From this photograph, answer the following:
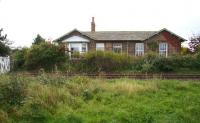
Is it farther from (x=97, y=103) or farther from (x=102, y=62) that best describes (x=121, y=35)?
(x=97, y=103)

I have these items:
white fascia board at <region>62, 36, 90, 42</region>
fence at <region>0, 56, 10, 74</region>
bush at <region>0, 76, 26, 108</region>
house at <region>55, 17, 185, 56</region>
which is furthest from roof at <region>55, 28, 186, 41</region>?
bush at <region>0, 76, 26, 108</region>

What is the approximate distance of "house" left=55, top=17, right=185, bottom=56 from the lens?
5025cm

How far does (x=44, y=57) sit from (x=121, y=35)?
18301 millimetres

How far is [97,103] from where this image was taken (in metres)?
17.1

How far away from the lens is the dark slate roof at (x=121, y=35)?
50562mm

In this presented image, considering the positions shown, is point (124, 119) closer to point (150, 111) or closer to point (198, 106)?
point (150, 111)

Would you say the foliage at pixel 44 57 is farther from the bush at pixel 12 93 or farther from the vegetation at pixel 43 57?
the bush at pixel 12 93

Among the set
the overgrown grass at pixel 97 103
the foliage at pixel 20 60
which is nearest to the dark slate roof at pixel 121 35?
the foliage at pixel 20 60

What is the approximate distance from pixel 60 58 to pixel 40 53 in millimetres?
1581

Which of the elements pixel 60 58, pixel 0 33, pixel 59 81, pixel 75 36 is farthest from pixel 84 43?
pixel 59 81

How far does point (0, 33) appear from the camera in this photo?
107ft

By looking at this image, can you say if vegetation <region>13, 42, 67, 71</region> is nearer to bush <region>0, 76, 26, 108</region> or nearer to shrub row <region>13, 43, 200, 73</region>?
shrub row <region>13, 43, 200, 73</region>

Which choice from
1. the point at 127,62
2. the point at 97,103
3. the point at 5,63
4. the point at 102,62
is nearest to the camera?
the point at 97,103

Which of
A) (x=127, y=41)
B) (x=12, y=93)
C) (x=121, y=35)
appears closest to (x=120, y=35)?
(x=121, y=35)
